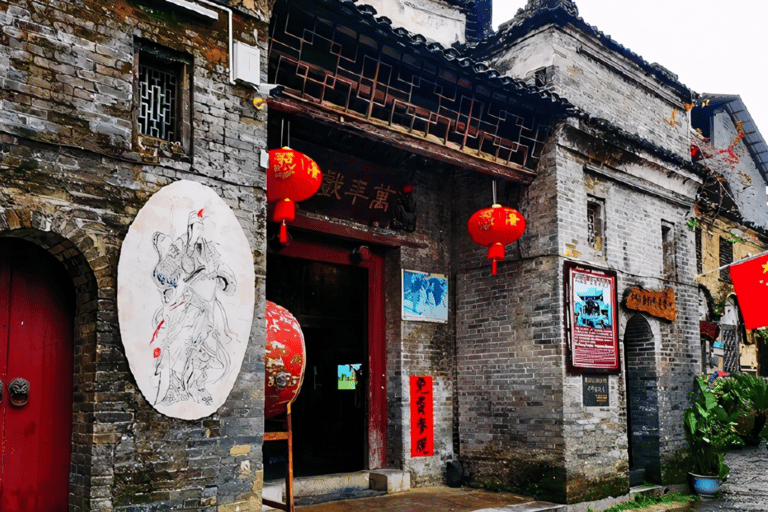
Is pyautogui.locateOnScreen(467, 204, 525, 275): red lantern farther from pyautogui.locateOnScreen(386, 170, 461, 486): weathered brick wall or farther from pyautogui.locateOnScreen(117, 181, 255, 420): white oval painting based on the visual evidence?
pyautogui.locateOnScreen(117, 181, 255, 420): white oval painting

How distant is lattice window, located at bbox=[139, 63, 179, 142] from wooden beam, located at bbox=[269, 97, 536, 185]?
3.08ft

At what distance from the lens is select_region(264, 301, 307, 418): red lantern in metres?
6.09

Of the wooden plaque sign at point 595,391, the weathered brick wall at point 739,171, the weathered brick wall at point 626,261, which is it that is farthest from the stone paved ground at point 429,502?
the weathered brick wall at point 739,171

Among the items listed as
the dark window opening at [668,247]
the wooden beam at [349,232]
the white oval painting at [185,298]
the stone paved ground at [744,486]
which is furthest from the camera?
the dark window opening at [668,247]

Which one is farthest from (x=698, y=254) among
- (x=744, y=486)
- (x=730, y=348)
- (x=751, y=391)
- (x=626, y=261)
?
(x=626, y=261)

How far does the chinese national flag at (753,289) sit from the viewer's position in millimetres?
10195

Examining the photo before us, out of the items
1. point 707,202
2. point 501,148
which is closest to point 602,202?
point 501,148

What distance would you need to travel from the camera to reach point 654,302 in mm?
10328

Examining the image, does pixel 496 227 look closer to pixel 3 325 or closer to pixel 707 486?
pixel 3 325

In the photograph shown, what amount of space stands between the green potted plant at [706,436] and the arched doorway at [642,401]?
0.79 m

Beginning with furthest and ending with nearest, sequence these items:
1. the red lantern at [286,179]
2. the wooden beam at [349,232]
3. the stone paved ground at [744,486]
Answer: the stone paved ground at [744,486], the wooden beam at [349,232], the red lantern at [286,179]

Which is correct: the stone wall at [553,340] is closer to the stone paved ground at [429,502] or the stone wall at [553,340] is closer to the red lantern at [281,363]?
the stone paved ground at [429,502]

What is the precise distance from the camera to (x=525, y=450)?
29.2 ft

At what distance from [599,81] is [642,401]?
490 cm
